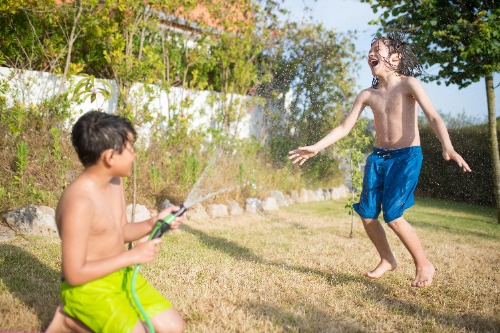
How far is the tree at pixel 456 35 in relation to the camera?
5.73 m

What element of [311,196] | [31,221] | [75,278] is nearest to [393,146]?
[75,278]

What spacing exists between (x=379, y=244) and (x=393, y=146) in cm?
73

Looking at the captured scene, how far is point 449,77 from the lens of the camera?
22.1 ft

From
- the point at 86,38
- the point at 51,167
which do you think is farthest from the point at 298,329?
the point at 86,38

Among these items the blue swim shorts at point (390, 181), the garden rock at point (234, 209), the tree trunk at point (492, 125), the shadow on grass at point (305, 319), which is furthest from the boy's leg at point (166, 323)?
the tree trunk at point (492, 125)

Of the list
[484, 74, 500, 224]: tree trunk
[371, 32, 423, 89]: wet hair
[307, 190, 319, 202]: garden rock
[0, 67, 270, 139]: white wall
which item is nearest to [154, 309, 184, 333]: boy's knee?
[371, 32, 423, 89]: wet hair

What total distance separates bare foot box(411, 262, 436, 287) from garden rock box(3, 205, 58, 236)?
10.8ft

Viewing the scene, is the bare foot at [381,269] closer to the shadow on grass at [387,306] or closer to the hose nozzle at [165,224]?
Result: the shadow on grass at [387,306]

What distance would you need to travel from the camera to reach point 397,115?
2.91 metres

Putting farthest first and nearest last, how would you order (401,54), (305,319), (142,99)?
(142,99), (401,54), (305,319)

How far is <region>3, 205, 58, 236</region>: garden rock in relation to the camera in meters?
3.92

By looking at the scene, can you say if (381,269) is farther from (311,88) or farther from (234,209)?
(311,88)

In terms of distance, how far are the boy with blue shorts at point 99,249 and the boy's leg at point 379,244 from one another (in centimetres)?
171

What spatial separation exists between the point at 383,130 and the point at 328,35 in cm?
705
